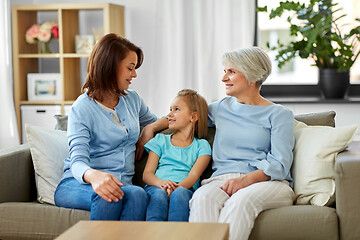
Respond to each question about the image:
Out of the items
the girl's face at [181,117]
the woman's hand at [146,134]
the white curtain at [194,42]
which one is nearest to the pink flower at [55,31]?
the white curtain at [194,42]

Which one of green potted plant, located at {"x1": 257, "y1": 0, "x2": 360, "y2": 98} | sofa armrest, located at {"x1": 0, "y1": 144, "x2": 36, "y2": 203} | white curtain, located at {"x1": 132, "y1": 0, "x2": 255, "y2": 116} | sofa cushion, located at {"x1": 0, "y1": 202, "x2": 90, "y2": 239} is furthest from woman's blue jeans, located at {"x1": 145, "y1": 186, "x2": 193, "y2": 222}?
white curtain, located at {"x1": 132, "y1": 0, "x2": 255, "y2": 116}

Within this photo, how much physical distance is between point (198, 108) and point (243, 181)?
1.35ft

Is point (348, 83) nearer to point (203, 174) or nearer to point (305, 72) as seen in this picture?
point (305, 72)

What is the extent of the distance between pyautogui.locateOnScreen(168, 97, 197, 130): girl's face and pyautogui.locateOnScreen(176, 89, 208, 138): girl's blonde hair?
22mm

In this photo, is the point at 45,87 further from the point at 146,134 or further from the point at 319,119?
the point at 319,119

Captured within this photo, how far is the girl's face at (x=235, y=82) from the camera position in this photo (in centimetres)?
248

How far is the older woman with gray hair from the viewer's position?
216cm

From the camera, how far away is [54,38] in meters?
4.49

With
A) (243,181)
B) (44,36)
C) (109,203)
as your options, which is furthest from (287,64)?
(109,203)

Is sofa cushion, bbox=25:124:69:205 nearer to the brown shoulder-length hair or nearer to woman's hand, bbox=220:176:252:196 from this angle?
the brown shoulder-length hair

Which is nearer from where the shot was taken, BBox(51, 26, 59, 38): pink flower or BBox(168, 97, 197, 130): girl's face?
BBox(168, 97, 197, 130): girl's face

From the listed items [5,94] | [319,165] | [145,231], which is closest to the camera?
[145,231]

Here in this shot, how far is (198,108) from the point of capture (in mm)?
2539

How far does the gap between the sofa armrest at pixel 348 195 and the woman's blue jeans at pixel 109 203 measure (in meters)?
0.74
